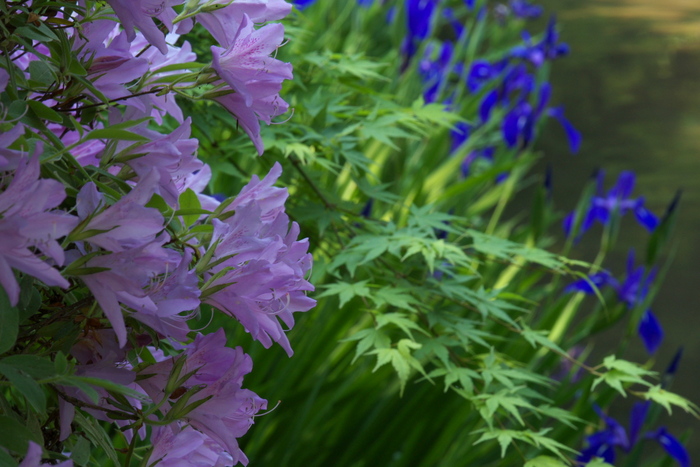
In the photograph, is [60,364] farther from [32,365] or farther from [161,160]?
[161,160]

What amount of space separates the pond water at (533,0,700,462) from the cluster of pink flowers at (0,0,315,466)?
1707 millimetres

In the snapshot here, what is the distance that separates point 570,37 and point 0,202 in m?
4.37

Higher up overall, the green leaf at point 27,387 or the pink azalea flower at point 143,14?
the pink azalea flower at point 143,14

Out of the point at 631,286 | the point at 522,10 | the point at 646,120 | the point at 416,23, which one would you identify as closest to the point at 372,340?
the point at 631,286

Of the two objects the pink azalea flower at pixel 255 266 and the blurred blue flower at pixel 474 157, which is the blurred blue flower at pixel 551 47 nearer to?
the blurred blue flower at pixel 474 157

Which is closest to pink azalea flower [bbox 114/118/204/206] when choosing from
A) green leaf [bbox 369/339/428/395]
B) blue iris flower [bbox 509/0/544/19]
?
green leaf [bbox 369/339/428/395]

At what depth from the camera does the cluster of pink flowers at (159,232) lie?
0.41 metres

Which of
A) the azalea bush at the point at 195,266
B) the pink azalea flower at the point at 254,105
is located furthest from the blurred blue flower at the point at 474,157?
the pink azalea flower at the point at 254,105

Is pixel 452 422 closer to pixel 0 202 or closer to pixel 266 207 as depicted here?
pixel 266 207

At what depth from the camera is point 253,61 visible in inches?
19.6

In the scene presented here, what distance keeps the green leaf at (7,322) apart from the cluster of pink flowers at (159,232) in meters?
0.02

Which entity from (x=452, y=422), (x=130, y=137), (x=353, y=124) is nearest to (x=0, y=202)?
(x=130, y=137)

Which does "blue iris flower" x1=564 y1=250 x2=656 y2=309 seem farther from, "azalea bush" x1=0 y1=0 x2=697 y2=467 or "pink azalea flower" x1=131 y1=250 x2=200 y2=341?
"pink azalea flower" x1=131 y1=250 x2=200 y2=341

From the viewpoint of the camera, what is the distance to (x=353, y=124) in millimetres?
1075
